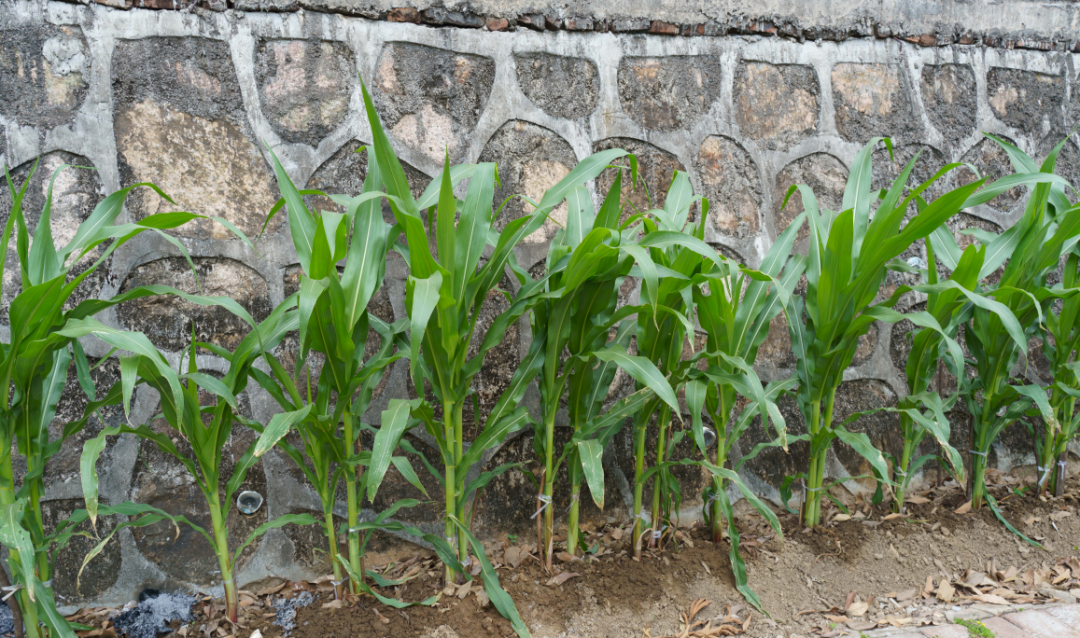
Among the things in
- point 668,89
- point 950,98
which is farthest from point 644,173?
point 950,98

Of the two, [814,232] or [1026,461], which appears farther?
[1026,461]

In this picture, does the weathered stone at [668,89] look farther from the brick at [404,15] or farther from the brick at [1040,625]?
the brick at [1040,625]

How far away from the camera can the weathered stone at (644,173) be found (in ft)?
6.61

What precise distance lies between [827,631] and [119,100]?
7.05ft

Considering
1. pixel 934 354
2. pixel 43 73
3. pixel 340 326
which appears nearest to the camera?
pixel 340 326

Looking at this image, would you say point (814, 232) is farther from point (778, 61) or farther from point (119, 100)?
point (119, 100)

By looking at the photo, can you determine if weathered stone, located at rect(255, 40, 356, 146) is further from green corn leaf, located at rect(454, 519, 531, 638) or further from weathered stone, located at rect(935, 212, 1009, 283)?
weathered stone, located at rect(935, 212, 1009, 283)

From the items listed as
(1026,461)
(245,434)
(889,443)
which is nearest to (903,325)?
(889,443)

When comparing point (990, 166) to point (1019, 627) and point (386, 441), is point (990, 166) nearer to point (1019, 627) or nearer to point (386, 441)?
point (1019, 627)

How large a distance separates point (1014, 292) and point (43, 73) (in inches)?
98.1

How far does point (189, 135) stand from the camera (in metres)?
1.68

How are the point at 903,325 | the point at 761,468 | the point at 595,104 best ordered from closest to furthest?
the point at 595,104 < the point at 761,468 < the point at 903,325

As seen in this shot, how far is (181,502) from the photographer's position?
66.4 inches

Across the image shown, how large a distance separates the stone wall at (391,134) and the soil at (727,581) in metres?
0.19
